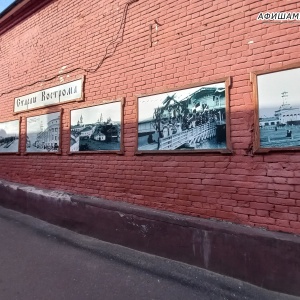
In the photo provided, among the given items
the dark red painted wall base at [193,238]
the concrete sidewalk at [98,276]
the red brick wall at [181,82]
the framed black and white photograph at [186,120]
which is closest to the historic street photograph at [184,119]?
the framed black and white photograph at [186,120]

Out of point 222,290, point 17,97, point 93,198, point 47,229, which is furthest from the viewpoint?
point 17,97

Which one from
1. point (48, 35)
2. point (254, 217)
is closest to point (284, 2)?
point (254, 217)

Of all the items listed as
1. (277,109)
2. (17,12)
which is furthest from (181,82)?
(17,12)

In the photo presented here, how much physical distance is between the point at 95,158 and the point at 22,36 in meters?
4.43

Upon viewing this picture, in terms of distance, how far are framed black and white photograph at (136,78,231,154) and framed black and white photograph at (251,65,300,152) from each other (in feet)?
1.21

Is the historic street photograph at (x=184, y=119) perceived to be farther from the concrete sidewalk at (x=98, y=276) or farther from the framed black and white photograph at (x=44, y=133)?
the framed black and white photograph at (x=44, y=133)

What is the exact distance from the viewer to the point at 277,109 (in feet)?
10.0

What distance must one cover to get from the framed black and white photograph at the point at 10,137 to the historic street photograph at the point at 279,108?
19.6 ft

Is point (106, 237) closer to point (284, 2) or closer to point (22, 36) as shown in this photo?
point (284, 2)

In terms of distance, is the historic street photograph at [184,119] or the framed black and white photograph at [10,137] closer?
the historic street photograph at [184,119]

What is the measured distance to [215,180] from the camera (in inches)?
137

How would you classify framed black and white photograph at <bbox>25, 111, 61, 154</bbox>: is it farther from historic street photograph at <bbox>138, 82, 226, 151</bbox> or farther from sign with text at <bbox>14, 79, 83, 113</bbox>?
historic street photograph at <bbox>138, 82, 226, 151</bbox>

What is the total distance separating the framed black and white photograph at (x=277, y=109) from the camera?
2.95 metres

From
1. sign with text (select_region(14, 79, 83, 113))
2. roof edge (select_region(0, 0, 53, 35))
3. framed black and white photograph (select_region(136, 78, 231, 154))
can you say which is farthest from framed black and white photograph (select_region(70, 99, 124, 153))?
roof edge (select_region(0, 0, 53, 35))
